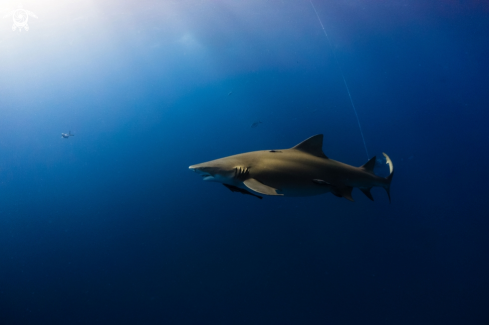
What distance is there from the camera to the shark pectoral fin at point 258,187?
6.95ft

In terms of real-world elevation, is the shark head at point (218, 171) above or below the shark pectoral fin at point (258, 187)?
above

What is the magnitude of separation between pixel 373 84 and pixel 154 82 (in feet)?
32.1

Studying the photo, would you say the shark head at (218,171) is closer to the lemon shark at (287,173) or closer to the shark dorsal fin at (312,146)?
the lemon shark at (287,173)

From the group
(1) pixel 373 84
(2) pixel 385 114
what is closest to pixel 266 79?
(1) pixel 373 84

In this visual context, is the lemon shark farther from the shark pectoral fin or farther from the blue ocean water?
the blue ocean water

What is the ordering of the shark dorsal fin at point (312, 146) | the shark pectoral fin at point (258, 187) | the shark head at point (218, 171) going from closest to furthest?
the shark pectoral fin at point (258, 187) < the shark head at point (218, 171) < the shark dorsal fin at point (312, 146)

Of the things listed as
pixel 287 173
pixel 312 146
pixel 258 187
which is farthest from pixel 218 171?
Result: pixel 312 146

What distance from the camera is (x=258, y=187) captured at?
2.23 meters

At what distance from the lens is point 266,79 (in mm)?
11266

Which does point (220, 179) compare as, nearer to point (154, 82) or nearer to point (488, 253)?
point (488, 253)

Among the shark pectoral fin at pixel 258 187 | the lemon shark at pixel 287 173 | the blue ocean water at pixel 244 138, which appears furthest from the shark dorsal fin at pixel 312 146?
the blue ocean water at pixel 244 138

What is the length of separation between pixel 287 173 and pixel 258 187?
50 cm

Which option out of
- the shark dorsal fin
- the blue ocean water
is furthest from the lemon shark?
the blue ocean water

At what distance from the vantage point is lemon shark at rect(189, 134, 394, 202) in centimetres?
246
